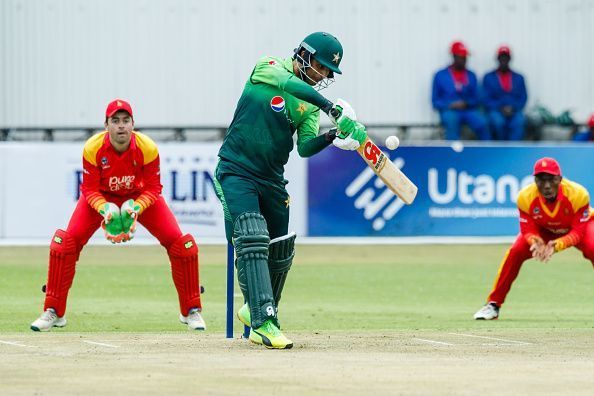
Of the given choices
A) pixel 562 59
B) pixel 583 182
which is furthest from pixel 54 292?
pixel 562 59

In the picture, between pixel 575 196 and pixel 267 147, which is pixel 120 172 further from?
pixel 575 196

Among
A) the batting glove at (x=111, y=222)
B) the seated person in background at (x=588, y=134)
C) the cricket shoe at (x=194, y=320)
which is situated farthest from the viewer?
the seated person in background at (x=588, y=134)

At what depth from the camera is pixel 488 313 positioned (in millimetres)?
13023

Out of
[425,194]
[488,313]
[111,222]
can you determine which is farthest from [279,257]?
[425,194]

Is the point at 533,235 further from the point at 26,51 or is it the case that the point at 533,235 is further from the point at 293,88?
the point at 26,51

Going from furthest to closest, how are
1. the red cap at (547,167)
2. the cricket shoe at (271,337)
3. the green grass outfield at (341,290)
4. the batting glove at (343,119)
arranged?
the red cap at (547,167)
the green grass outfield at (341,290)
the cricket shoe at (271,337)
the batting glove at (343,119)

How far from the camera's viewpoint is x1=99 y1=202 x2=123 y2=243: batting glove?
11000 mm

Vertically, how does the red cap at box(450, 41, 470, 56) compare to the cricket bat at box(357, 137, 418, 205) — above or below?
above

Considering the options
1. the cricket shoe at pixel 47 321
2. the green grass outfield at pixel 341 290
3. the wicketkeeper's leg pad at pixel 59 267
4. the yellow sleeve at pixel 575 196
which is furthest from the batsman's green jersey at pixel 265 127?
the yellow sleeve at pixel 575 196

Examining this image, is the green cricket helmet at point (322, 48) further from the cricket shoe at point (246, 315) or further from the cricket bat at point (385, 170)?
the cricket shoe at point (246, 315)

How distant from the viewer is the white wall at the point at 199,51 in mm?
24562

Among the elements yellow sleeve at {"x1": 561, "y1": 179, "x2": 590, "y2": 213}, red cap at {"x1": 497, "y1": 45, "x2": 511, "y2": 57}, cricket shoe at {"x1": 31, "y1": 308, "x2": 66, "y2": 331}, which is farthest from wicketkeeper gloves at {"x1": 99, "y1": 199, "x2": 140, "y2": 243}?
red cap at {"x1": 497, "y1": 45, "x2": 511, "y2": 57}

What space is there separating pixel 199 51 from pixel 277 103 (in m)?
15.7

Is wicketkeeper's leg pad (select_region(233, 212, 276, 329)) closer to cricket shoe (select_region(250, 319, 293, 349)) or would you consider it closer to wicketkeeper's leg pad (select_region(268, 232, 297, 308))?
cricket shoe (select_region(250, 319, 293, 349))
